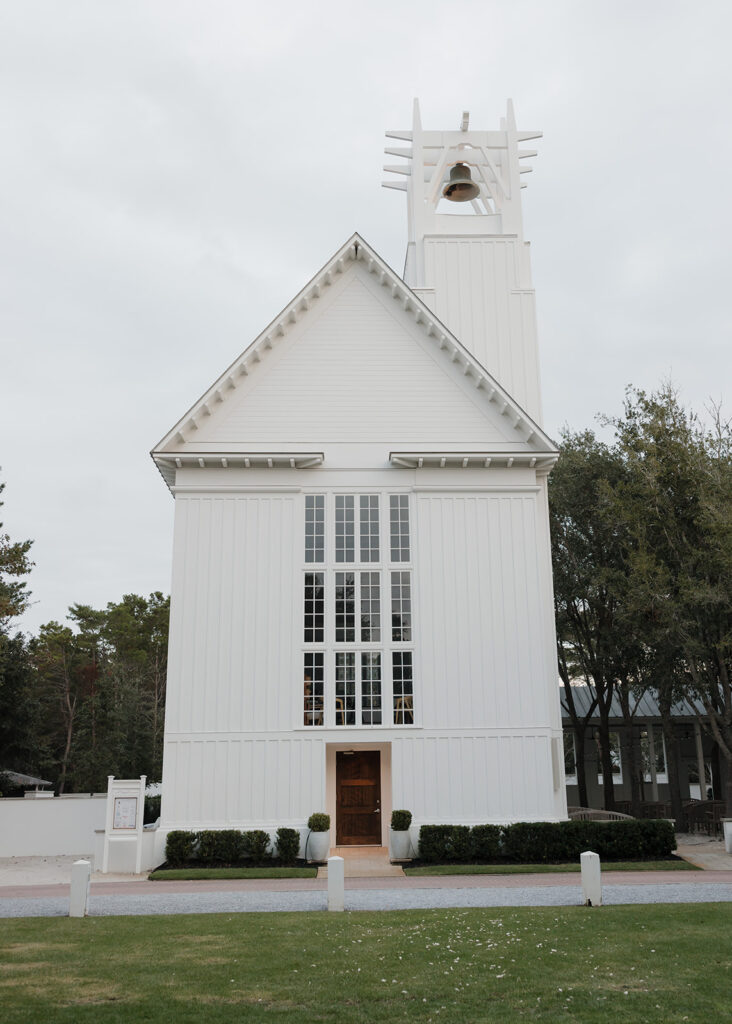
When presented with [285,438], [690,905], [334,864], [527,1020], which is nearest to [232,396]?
[285,438]

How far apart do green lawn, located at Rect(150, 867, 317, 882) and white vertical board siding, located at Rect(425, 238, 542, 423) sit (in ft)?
41.9

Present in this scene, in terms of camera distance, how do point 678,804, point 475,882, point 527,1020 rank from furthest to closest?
point 678,804 → point 475,882 → point 527,1020

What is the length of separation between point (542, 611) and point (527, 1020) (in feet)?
45.2

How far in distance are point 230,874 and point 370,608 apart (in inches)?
255

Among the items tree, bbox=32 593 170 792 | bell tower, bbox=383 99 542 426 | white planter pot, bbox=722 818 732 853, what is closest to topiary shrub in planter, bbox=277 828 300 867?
white planter pot, bbox=722 818 732 853

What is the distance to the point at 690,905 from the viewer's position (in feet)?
40.8

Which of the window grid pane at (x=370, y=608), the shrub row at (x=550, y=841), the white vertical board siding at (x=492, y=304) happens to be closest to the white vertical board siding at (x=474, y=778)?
the shrub row at (x=550, y=841)

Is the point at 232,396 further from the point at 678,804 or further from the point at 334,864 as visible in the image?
the point at 678,804

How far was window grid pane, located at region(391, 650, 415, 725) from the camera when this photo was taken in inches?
778

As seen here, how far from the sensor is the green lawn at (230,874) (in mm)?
17000

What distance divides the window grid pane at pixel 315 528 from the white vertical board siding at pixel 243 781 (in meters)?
4.23

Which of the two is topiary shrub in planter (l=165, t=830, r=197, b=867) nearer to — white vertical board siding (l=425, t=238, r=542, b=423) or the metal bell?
white vertical board siding (l=425, t=238, r=542, b=423)

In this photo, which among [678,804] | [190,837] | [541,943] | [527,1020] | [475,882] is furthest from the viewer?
[678,804]

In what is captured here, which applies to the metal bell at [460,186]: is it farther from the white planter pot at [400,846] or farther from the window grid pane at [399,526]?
the white planter pot at [400,846]
